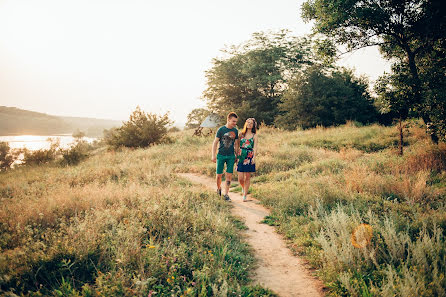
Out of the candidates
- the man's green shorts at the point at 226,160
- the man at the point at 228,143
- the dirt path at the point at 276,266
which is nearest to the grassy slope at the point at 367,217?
the dirt path at the point at 276,266

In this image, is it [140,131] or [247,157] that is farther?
[140,131]

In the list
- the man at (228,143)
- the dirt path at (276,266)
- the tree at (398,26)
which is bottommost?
the dirt path at (276,266)

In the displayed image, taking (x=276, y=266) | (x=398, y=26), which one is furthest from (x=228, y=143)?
(x=398, y=26)

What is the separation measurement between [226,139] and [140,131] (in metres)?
15.5

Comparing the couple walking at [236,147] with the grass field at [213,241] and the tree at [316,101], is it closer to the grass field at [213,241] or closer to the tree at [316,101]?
the grass field at [213,241]

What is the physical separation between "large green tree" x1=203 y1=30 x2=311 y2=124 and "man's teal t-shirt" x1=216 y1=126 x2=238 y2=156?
20.4 metres

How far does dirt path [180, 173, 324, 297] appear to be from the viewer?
314cm

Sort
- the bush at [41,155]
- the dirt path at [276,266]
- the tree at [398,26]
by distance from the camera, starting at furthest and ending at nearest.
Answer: the bush at [41,155]
the tree at [398,26]
the dirt path at [276,266]

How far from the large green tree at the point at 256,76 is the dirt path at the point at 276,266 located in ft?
74.0

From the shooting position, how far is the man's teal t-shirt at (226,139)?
6605 mm

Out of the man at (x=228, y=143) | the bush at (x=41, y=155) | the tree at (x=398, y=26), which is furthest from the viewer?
the bush at (x=41, y=155)

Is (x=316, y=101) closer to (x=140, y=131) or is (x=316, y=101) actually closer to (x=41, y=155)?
(x=140, y=131)

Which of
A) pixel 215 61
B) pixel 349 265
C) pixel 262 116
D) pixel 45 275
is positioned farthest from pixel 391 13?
pixel 215 61

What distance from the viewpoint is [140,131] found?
2017 centimetres
